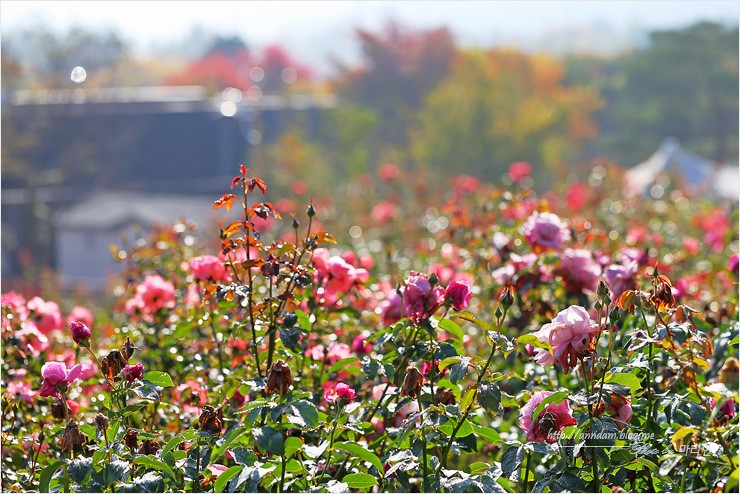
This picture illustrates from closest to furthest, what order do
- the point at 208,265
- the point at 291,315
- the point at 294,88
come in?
1. the point at 291,315
2. the point at 208,265
3. the point at 294,88

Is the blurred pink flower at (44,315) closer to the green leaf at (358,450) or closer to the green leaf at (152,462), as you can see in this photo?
the green leaf at (152,462)

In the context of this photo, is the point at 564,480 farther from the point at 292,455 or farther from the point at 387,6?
the point at 387,6

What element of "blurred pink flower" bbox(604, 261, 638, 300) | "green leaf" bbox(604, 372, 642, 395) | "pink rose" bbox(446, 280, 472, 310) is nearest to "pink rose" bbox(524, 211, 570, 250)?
"blurred pink flower" bbox(604, 261, 638, 300)

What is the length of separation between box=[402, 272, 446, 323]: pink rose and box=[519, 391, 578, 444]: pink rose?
24cm

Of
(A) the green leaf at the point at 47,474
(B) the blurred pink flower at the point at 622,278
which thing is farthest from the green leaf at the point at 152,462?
(B) the blurred pink flower at the point at 622,278

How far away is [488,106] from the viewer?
770 inches

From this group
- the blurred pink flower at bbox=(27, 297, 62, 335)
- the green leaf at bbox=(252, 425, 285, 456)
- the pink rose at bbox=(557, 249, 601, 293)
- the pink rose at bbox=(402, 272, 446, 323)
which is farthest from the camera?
the blurred pink flower at bbox=(27, 297, 62, 335)

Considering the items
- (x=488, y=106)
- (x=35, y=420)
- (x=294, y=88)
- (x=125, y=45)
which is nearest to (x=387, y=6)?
(x=294, y=88)

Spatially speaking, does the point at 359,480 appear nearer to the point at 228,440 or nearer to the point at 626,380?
the point at 228,440

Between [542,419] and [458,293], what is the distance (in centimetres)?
27

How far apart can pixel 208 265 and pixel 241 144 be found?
2639 centimetres

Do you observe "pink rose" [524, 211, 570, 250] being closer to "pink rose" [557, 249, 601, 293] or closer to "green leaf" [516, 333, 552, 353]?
"pink rose" [557, 249, 601, 293]

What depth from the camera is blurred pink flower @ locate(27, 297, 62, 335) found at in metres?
2.36

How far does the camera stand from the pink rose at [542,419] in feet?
4.81
